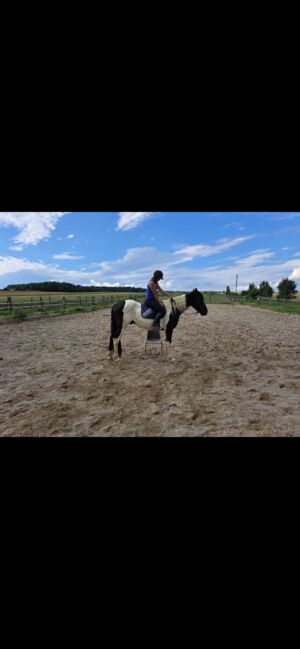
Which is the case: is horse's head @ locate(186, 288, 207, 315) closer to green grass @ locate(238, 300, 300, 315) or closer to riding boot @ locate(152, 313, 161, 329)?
riding boot @ locate(152, 313, 161, 329)

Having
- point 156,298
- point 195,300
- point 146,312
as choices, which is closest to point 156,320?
point 146,312

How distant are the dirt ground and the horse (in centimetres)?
61

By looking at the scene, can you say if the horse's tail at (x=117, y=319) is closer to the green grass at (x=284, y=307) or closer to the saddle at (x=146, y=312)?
the saddle at (x=146, y=312)

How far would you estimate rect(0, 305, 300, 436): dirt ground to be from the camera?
2424 millimetres

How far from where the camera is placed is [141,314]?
4336 millimetres

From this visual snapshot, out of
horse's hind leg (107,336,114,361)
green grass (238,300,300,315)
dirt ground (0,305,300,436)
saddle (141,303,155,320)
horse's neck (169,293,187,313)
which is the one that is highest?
horse's neck (169,293,187,313)

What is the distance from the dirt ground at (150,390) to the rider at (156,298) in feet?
3.41

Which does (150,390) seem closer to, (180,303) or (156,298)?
(156,298)

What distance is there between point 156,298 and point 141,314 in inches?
17.7

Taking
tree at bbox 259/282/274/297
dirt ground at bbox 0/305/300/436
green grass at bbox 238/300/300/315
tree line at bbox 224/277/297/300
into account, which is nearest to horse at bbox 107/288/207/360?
dirt ground at bbox 0/305/300/436
